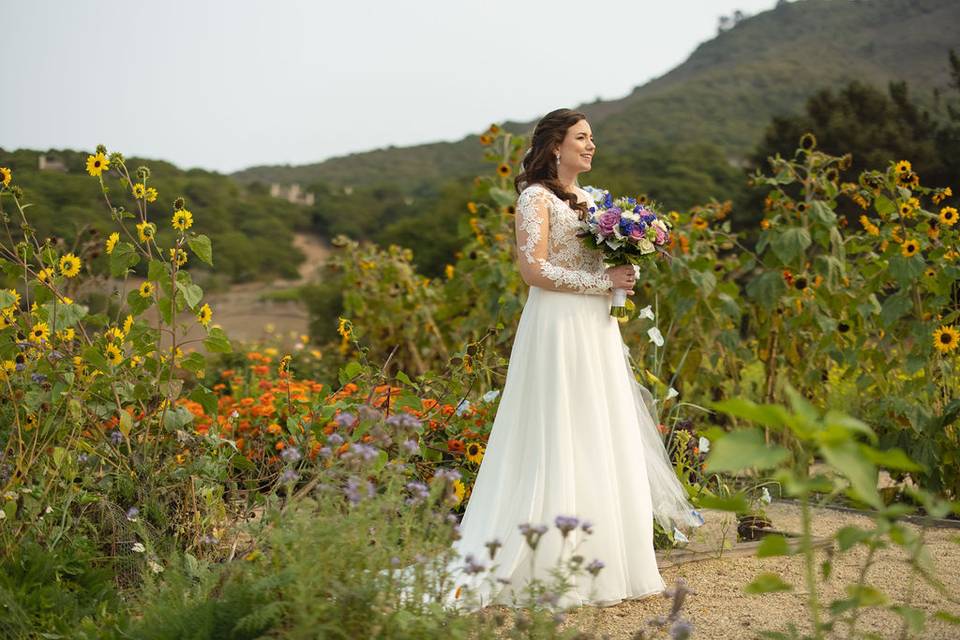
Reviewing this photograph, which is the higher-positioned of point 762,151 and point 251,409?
point 762,151

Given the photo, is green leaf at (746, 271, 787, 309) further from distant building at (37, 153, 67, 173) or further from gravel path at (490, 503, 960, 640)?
→ distant building at (37, 153, 67, 173)

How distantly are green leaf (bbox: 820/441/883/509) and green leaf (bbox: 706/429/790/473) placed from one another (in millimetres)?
72

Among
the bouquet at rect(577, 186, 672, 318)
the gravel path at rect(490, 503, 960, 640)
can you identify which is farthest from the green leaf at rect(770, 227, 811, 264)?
the bouquet at rect(577, 186, 672, 318)

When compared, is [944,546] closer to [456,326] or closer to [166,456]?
[166,456]

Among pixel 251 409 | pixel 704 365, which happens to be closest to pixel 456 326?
pixel 704 365

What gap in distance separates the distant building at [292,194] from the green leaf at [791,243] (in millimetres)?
17113

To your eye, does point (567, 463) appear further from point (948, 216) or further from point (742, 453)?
point (948, 216)

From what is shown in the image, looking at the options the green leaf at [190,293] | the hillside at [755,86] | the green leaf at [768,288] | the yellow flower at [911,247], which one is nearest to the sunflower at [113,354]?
the green leaf at [190,293]

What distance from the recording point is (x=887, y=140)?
65.8 feet

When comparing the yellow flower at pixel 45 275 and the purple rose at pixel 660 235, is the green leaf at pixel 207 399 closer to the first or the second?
the yellow flower at pixel 45 275

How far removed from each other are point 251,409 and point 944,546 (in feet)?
10.2

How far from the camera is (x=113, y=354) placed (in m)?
3.35

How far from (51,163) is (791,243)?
4109 mm

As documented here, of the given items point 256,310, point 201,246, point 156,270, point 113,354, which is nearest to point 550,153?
point 201,246
